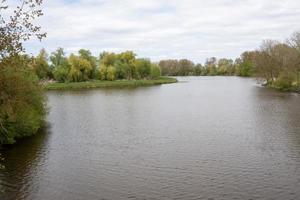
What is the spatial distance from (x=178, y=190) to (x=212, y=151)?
24.5ft

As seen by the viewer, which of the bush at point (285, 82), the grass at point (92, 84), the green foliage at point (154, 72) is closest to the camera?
the bush at point (285, 82)

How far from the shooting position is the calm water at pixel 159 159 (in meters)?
18.2

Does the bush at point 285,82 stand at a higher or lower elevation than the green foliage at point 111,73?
lower

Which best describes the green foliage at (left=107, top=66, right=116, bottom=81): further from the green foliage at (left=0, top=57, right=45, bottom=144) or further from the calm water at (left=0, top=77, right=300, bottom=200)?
the green foliage at (left=0, top=57, right=45, bottom=144)

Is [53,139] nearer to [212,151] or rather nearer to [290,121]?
[212,151]

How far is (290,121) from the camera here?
118 ft

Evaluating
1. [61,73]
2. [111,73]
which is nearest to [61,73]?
[61,73]

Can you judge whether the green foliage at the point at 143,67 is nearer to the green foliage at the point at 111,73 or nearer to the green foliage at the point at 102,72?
the green foliage at the point at 111,73

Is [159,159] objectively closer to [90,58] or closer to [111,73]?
[111,73]

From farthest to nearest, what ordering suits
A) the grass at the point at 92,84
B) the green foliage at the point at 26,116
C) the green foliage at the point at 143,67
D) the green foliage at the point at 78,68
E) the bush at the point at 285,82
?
the green foliage at the point at 143,67, the green foliage at the point at 78,68, the grass at the point at 92,84, the bush at the point at 285,82, the green foliage at the point at 26,116

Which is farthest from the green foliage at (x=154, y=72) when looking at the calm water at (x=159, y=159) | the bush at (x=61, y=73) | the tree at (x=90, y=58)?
the calm water at (x=159, y=159)

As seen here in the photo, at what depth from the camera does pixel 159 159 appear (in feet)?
77.0

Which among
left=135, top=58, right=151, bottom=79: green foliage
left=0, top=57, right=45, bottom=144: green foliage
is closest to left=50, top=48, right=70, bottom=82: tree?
left=135, top=58, right=151, bottom=79: green foliage

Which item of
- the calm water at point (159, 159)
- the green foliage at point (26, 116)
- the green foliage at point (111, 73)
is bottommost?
the calm water at point (159, 159)
